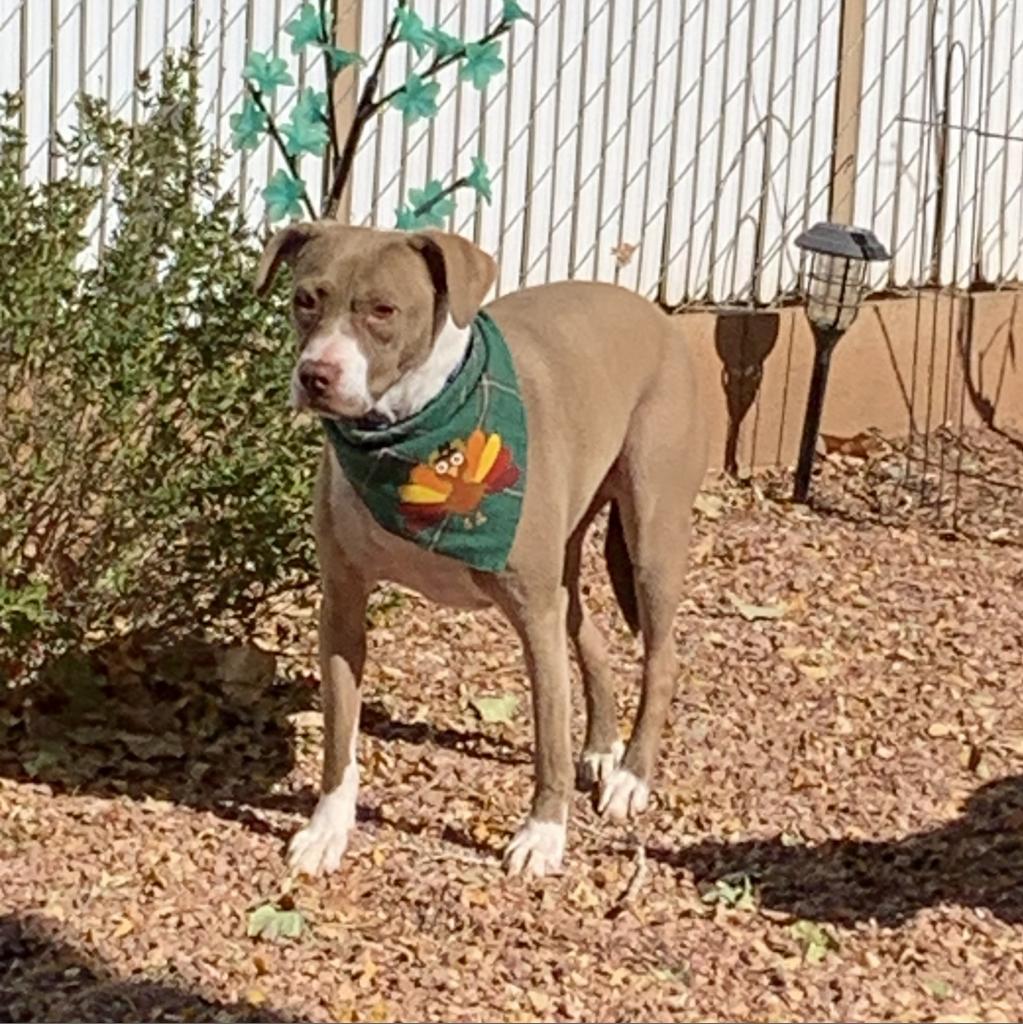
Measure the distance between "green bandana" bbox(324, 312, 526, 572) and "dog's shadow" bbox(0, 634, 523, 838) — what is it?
93cm

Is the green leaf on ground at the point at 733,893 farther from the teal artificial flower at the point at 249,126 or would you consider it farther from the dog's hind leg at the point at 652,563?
the teal artificial flower at the point at 249,126

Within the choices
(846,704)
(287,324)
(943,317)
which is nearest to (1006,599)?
(846,704)

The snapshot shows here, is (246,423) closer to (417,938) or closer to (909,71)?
(417,938)

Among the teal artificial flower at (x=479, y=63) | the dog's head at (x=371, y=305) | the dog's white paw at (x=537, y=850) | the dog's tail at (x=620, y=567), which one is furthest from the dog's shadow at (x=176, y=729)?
the teal artificial flower at (x=479, y=63)

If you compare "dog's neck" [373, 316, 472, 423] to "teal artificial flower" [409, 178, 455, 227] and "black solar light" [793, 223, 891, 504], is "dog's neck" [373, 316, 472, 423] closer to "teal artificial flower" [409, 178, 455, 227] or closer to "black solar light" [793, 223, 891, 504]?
"teal artificial flower" [409, 178, 455, 227]

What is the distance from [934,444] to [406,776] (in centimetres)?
397

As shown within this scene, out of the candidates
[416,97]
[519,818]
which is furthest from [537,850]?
[416,97]

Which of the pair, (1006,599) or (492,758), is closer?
(492,758)

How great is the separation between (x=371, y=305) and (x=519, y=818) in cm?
149

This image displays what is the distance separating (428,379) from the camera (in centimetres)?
566

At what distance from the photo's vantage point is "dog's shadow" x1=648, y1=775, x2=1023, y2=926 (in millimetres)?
5793

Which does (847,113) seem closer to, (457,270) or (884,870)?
(884,870)

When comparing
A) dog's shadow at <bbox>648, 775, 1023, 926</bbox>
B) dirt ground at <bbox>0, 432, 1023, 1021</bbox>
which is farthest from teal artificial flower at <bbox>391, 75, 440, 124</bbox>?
dog's shadow at <bbox>648, 775, 1023, 926</bbox>

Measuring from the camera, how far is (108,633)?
677cm
